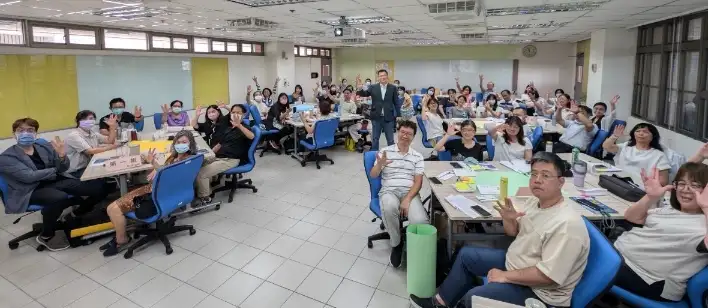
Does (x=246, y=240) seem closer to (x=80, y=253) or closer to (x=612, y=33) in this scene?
(x=80, y=253)

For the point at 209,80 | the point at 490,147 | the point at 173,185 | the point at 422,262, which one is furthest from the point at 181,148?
the point at 209,80

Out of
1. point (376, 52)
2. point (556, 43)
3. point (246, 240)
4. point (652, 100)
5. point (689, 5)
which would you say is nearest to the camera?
point (246, 240)

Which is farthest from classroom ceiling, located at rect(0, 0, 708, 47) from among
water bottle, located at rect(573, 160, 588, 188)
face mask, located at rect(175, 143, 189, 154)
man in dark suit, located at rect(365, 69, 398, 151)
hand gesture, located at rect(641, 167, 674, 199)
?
hand gesture, located at rect(641, 167, 674, 199)

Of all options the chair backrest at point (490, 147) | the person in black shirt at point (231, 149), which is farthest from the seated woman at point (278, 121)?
the chair backrest at point (490, 147)

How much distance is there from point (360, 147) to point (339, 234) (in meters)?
4.10

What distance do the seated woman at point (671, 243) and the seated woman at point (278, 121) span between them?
6.19m

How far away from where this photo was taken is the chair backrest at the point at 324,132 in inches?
254

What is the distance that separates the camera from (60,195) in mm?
3816

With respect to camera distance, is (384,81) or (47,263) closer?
(47,263)

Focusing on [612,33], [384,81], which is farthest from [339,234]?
[612,33]

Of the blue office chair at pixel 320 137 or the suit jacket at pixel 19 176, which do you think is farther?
the blue office chair at pixel 320 137

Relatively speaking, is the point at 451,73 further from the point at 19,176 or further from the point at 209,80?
the point at 19,176

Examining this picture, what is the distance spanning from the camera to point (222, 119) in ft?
18.1

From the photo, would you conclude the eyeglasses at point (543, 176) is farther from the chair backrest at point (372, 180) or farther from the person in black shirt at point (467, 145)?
the person in black shirt at point (467, 145)
